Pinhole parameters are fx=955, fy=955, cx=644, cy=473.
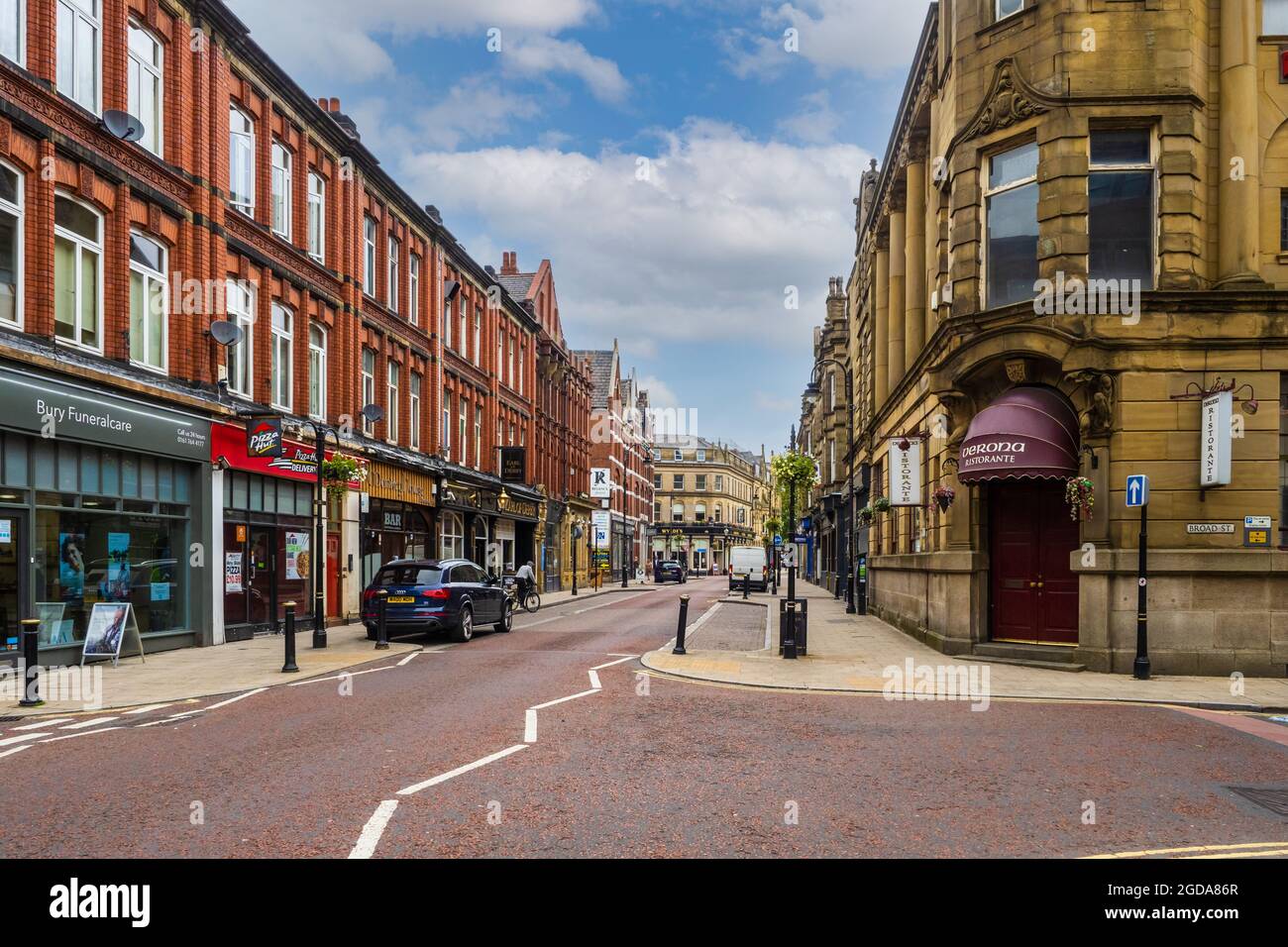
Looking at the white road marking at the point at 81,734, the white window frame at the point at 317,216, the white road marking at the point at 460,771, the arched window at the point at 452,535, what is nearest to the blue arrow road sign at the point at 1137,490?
the white road marking at the point at 460,771

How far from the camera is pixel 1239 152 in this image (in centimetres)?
1599

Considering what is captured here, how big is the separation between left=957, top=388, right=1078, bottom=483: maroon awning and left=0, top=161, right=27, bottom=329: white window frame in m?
15.8

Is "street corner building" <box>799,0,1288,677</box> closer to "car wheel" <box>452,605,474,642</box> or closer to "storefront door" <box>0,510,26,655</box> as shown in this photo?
"car wheel" <box>452,605,474,642</box>

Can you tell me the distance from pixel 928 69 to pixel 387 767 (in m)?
20.4

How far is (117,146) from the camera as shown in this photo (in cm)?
1722

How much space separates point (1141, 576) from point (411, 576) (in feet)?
46.1

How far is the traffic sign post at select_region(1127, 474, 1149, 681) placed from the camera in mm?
14742

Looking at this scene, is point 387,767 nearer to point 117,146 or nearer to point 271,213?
point 117,146

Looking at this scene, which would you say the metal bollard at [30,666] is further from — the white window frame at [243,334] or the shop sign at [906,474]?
the shop sign at [906,474]

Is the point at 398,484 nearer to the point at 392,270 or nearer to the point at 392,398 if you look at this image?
the point at 392,398

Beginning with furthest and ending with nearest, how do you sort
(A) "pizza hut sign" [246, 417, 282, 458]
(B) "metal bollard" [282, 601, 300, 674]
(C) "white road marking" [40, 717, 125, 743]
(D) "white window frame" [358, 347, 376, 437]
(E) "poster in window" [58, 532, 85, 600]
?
1. (D) "white window frame" [358, 347, 376, 437]
2. (A) "pizza hut sign" [246, 417, 282, 458]
3. (E) "poster in window" [58, 532, 85, 600]
4. (B) "metal bollard" [282, 601, 300, 674]
5. (C) "white road marking" [40, 717, 125, 743]

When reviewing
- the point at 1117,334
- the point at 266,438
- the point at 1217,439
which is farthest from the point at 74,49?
the point at 1217,439

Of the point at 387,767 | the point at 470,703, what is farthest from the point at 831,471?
the point at 387,767

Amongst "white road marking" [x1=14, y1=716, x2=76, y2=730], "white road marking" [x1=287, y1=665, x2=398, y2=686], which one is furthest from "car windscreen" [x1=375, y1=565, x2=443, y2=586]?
"white road marking" [x1=14, y1=716, x2=76, y2=730]
